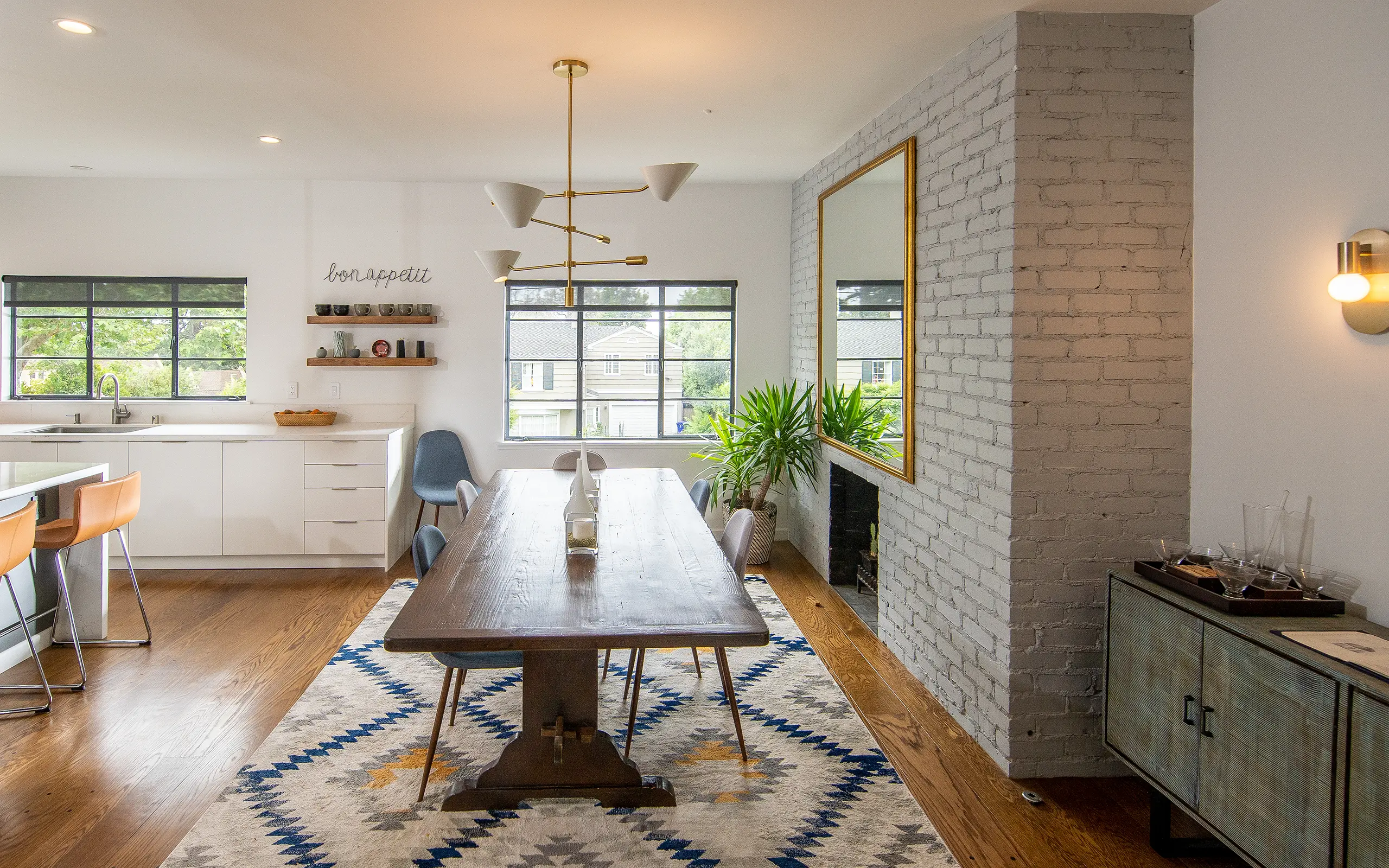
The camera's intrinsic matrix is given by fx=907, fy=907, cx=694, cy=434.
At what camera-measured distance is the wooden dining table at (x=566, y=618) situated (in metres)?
2.10

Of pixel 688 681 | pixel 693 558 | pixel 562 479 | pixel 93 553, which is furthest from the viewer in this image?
pixel 562 479

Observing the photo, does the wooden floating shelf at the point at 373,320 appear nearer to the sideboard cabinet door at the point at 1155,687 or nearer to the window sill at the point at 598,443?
the window sill at the point at 598,443

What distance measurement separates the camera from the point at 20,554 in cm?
325

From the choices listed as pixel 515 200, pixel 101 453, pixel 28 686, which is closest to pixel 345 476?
pixel 101 453

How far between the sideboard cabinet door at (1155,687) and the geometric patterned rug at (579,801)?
2.04ft

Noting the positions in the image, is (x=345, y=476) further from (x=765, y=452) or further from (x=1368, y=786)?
(x=1368, y=786)

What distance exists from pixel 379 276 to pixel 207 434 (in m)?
1.49

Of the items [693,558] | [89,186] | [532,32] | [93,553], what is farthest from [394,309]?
[693,558]

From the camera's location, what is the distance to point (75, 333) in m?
6.10

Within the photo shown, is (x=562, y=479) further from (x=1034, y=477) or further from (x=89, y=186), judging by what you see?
(x=89, y=186)

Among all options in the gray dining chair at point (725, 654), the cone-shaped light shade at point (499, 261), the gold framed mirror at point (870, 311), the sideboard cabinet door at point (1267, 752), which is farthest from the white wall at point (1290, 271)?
the cone-shaped light shade at point (499, 261)

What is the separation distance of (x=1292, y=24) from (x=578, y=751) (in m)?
2.84

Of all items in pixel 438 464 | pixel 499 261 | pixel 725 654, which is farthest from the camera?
pixel 438 464

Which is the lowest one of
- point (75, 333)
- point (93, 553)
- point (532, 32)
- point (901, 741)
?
point (901, 741)
